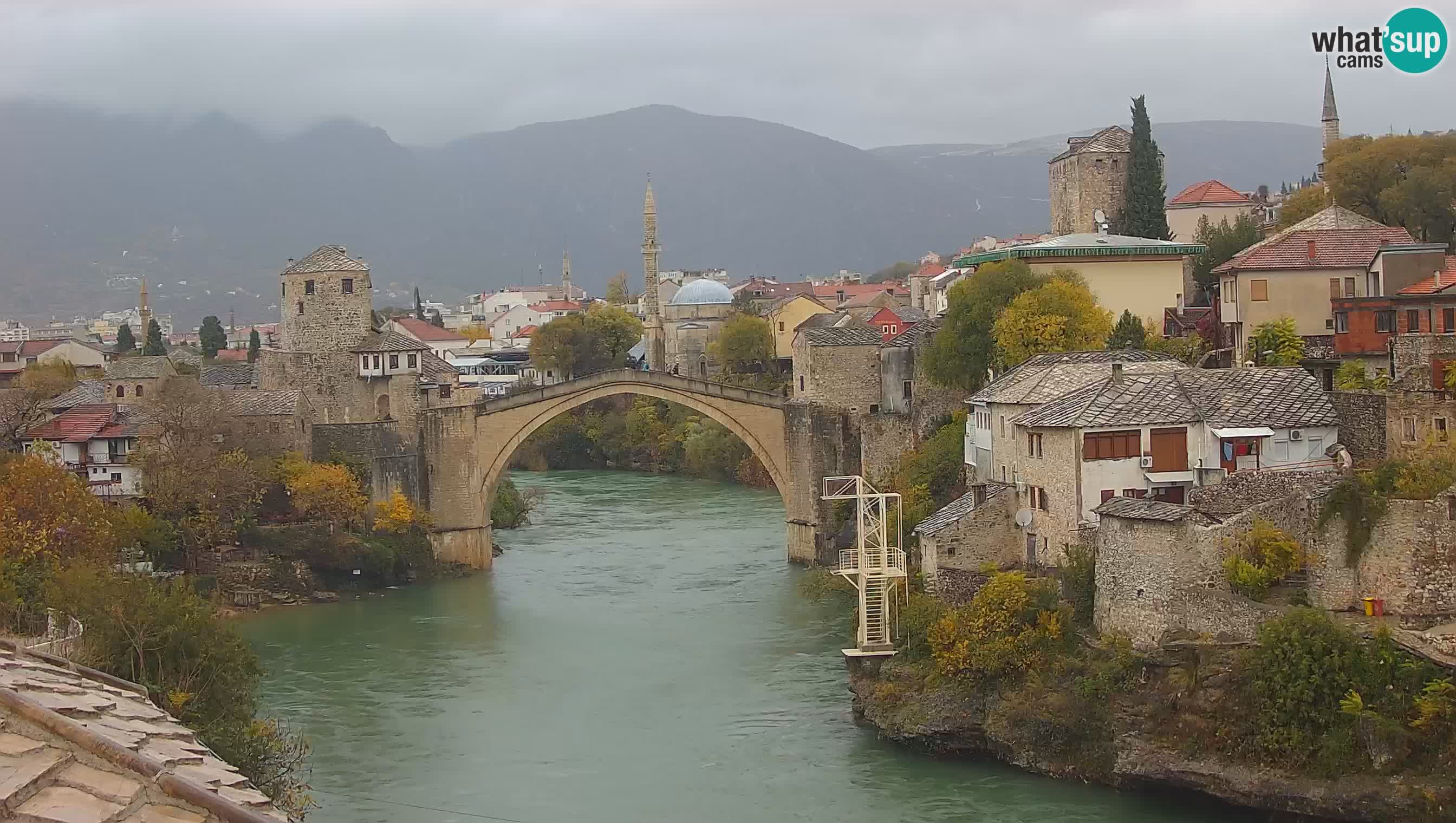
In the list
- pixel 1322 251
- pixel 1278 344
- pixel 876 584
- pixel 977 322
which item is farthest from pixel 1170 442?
pixel 977 322

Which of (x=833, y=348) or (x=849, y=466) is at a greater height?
(x=833, y=348)

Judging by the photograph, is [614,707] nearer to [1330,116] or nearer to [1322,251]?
[1322,251]

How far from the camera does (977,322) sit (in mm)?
40969

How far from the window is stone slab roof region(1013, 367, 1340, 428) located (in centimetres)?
17

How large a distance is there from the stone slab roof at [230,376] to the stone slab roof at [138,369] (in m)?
1.79

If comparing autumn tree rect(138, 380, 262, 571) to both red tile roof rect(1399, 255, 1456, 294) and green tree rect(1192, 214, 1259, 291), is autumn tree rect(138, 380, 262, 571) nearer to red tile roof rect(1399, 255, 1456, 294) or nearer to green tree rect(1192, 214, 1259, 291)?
green tree rect(1192, 214, 1259, 291)

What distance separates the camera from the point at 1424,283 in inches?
1245

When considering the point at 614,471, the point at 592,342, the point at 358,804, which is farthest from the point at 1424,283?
the point at 592,342

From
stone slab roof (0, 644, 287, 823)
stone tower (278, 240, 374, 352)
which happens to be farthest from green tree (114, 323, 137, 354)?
stone slab roof (0, 644, 287, 823)

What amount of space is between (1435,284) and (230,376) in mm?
41244

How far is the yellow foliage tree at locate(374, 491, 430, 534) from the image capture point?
153 feet

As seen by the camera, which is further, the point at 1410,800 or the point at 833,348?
the point at 833,348

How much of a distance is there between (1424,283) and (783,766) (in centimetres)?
1399

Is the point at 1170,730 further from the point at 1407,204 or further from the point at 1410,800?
the point at 1407,204
